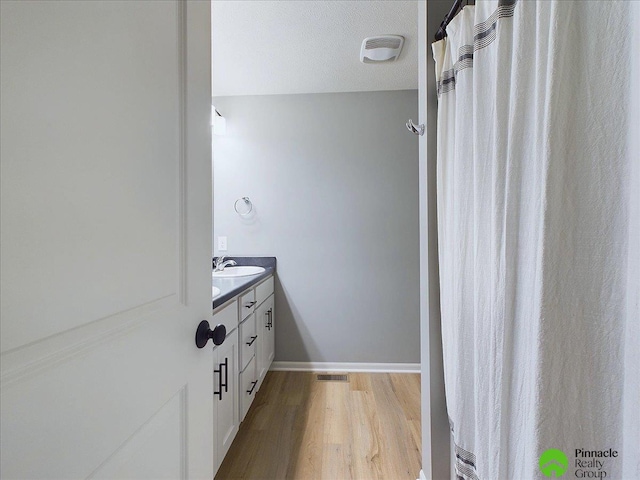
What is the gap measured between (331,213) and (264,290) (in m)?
0.89

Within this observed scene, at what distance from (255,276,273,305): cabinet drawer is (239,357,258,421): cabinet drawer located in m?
0.40

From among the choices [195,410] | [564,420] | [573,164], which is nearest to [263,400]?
[195,410]

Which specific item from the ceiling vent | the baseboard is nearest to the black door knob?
the ceiling vent

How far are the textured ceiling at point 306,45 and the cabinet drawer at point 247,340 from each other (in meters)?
1.78

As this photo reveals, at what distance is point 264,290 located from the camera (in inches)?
95.9

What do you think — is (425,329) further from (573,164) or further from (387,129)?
(387,129)

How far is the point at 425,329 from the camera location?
4.46 feet

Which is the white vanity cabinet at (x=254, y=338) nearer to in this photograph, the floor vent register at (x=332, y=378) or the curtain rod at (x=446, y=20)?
the floor vent register at (x=332, y=378)

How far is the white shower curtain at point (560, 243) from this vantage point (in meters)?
0.60

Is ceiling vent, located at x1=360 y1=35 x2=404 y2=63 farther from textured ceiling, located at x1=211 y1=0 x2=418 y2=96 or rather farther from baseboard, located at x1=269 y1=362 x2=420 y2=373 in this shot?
baseboard, located at x1=269 y1=362 x2=420 y2=373

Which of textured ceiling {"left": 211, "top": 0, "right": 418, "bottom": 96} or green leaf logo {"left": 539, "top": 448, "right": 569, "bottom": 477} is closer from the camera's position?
green leaf logo {"left": 539, "top": 448, "right": 569, "bottom": 477}

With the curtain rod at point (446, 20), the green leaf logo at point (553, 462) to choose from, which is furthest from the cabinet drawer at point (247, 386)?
the curtain rod at point (446, 20)

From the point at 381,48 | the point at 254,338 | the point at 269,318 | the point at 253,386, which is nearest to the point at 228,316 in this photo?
the point at 254,338

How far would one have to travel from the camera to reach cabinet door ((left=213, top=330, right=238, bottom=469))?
4.66ft
